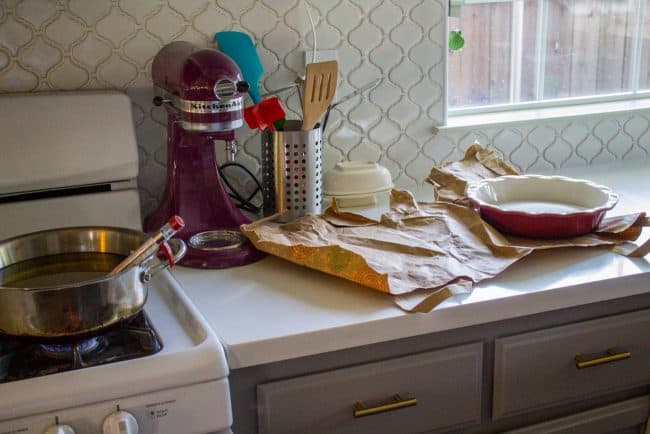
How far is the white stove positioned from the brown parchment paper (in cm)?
25

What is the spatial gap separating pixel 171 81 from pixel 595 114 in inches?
46.4

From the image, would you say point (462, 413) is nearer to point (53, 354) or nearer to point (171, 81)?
point (53, 354)

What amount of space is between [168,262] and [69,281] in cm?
15

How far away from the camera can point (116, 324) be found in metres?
1.13

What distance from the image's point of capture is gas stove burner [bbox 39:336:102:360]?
1.14 metres

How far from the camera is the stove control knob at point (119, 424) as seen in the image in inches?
41.6

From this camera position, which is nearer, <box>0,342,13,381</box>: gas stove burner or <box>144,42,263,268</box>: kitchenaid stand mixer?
<box>0,342,13,381</box>: gas stove burner

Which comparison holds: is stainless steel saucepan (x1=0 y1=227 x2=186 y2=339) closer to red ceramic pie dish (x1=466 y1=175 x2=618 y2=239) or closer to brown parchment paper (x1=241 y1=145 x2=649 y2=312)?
brown parchment paper (x1=241 y1=145 x2=649 y2=312)

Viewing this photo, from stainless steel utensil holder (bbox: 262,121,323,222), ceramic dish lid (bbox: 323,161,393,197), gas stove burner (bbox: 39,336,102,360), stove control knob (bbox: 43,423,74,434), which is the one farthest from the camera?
ceramic dish lid (bbox: 323,161,393,197)

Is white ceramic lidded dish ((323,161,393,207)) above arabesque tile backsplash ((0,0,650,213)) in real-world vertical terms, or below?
below

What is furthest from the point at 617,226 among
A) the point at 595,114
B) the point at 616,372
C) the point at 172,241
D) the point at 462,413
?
the point at 172,241

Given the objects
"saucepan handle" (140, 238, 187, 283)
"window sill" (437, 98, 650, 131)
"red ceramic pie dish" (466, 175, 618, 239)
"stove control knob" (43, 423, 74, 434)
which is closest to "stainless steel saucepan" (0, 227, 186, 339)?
"saucepan handle" (140, 238, 187, 283)

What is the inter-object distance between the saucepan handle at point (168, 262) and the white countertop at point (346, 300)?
0.40ft

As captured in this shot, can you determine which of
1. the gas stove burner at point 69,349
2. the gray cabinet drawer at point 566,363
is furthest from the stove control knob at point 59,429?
the gray cabinet drawer at point 566,363
